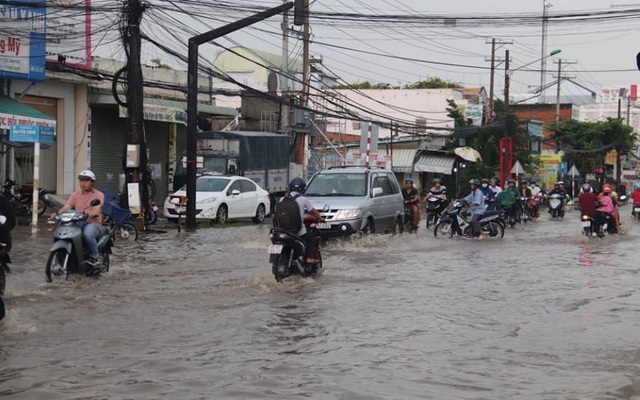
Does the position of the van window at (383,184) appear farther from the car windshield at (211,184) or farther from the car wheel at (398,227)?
the car windshield at (211,184)

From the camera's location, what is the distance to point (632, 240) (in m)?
26.6

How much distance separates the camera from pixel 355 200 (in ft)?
70.8

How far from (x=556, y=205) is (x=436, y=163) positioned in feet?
68.1

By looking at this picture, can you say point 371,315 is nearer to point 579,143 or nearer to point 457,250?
point 457,250

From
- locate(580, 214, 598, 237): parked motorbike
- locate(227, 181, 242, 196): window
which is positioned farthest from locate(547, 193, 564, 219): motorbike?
locate(227, 181, 242, 196): window

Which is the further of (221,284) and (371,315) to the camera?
(221,284)

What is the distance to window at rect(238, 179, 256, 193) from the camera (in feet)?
99.5

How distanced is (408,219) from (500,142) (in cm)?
3036

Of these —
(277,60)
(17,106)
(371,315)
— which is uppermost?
(277,60)

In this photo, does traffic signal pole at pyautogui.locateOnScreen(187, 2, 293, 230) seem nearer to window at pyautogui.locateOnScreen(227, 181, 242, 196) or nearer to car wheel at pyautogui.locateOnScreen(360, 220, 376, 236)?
window at pyautogui.locateOnScreen(227, 181, 242, 196)

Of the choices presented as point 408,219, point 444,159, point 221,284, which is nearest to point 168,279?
point 221,284

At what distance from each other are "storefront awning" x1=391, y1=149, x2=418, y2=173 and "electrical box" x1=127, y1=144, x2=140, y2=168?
35226 mm

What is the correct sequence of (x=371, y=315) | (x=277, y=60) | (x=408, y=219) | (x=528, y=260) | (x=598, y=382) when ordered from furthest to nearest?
(x=277, y=60) → (x=408, y=219) → (x=528, y=260) → (x=371, y=315) → (x=598, y=382)

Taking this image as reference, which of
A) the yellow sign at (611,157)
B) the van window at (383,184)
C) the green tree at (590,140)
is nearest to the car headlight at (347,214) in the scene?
the van window at (383,184)
